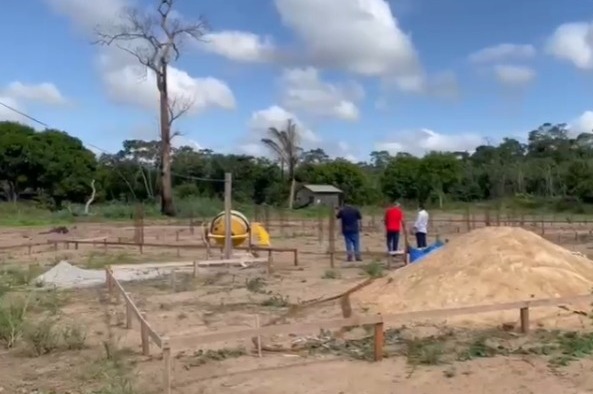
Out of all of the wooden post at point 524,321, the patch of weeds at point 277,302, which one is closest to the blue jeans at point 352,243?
the patch of weeds at point 277,302

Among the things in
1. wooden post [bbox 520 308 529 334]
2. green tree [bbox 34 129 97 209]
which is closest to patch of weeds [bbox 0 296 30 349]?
wooden post [bbox 520 308 529 334]

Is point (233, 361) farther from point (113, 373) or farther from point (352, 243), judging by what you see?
point (352, 243)

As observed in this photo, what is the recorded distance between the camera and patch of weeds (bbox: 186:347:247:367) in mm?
7449

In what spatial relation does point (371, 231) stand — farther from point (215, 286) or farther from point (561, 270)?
point (561, 270)

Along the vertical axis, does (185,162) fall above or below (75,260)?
above

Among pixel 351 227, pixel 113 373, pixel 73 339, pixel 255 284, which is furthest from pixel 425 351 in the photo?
pixel 351 227

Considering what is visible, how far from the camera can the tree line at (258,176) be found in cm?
5366

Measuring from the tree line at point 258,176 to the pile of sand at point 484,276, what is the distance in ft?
121

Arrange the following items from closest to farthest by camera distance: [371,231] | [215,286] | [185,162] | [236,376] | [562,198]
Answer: [236,376] < [215,286] < [371,231] < [562,198] < [185,162]

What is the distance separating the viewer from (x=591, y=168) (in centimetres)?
4991

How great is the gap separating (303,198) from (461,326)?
51236mm

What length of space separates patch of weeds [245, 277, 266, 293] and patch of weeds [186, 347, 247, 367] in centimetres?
451

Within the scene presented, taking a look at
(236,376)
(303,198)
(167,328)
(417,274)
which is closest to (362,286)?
(417,274)

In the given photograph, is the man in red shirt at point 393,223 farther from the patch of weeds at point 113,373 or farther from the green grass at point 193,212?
the green grass at point 193,212
